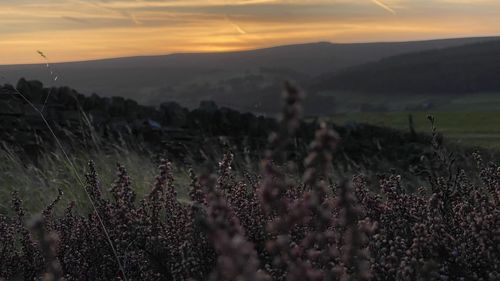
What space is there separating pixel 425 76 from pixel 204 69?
3720 centimetres

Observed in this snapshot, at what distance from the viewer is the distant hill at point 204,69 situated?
6781cm

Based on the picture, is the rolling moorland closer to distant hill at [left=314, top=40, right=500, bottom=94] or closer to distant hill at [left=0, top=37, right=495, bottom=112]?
distant hill at [left=0, top=37, right=495, bottom=112]

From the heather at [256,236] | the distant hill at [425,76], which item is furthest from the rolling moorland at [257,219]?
the distant hill at [425,76]

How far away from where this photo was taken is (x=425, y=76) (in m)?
101

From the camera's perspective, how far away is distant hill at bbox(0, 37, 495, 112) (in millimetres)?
67812

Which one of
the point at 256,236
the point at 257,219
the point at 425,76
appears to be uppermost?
the point at 257,219

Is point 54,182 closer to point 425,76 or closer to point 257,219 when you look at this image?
point 257,219

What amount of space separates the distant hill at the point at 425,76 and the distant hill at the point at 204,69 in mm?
5934

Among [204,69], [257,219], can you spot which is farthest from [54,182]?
[204,69]

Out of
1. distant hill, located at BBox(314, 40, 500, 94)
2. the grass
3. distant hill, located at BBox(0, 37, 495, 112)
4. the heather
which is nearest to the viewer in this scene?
the heather

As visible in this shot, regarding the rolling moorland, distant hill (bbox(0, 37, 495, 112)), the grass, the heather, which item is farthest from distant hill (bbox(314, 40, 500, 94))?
the heather

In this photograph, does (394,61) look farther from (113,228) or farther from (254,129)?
(113,228)

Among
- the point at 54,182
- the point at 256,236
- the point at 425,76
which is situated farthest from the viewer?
the point at 425,76

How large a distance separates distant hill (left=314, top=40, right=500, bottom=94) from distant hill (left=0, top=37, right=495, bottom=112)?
19.5ft
